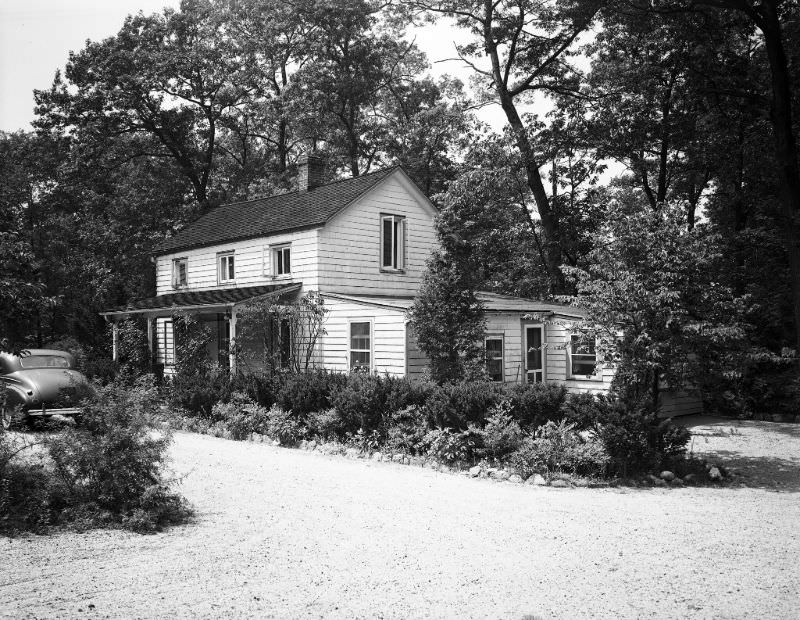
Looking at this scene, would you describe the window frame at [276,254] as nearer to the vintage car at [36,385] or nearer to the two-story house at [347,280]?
the two-story house at [347,280]

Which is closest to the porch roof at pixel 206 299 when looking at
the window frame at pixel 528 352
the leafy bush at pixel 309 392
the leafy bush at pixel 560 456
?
the leafy bush at pixel 309 392

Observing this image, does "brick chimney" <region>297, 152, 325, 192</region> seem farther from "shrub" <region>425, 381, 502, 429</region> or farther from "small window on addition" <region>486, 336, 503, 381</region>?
"shrub" <region>425, 381, 502, 429</region>

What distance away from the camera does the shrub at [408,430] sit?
13.5 meters

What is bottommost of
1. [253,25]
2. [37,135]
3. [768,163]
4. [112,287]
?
[112,287]

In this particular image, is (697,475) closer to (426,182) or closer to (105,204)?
(426,182)

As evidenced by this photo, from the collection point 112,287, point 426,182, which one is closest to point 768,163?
point 426,182

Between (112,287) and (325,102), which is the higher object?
(325,102)

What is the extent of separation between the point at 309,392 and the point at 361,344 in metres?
5.14

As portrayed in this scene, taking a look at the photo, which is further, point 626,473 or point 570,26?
point 570,26

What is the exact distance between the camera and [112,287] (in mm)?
36375

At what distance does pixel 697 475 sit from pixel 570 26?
22.9 meters

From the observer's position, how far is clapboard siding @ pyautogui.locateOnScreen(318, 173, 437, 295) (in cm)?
2306

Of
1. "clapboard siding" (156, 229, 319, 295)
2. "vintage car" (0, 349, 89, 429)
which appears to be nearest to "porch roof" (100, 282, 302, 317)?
"clapboard siding" (156, 229, 319, 295)

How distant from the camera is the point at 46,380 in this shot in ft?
55.4
